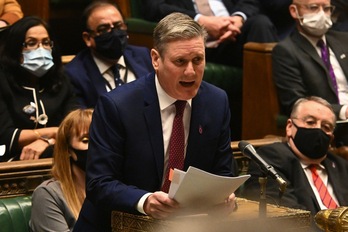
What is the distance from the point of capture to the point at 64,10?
162 inches

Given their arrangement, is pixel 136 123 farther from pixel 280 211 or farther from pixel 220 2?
pixel 220 2

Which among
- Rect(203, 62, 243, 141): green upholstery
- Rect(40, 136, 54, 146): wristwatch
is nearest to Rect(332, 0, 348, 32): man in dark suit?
Rect(203, 62, 243, 141): green upholstery

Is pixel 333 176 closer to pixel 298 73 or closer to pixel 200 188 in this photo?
pixel 298 73

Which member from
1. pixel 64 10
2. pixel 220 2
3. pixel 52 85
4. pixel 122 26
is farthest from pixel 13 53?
pixel 220 2

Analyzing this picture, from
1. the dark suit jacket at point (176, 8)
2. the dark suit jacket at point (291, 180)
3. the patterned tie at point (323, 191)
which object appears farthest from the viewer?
the dark suit jacket at point (176, 8)

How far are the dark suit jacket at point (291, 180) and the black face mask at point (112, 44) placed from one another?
67 centimetres

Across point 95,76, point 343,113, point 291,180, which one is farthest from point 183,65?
point 343,113

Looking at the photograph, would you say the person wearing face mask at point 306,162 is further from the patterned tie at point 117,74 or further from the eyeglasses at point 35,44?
the eyeglasses at point 35,44

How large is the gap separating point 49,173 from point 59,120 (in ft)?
1.53

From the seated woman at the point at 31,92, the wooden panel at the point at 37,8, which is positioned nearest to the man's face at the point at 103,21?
the seated woman at the point at 31,92

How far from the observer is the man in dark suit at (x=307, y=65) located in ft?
12.1

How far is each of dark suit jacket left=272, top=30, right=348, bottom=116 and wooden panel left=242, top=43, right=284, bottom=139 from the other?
0.05m

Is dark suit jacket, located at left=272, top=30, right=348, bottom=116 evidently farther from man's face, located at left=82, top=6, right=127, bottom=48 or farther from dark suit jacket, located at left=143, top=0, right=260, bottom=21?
man's face, located at left=82, top=6, right=127, bottom=48

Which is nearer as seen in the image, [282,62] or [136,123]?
[136,123]
